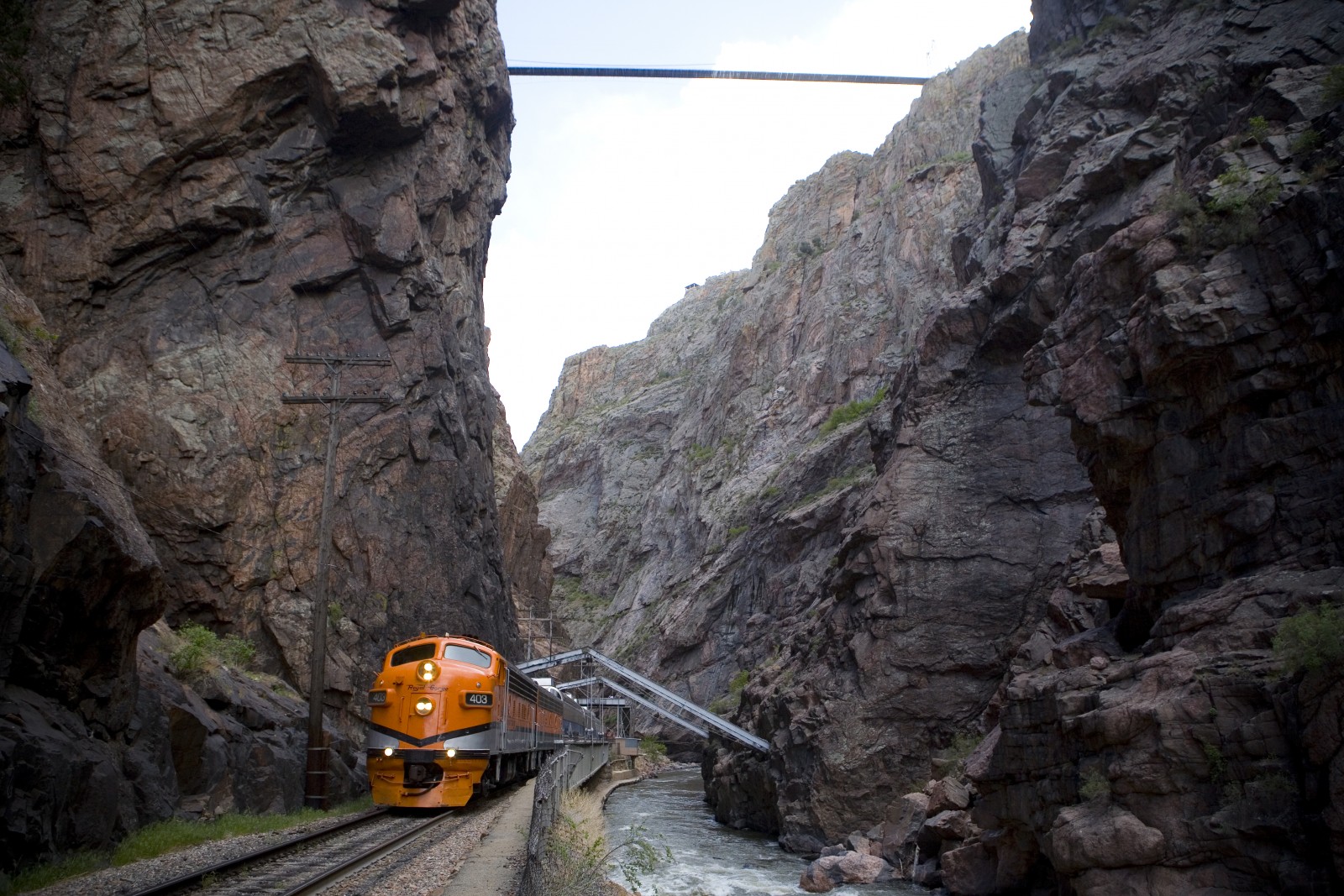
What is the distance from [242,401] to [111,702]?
15791 millimetres

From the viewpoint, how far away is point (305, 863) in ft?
35.6

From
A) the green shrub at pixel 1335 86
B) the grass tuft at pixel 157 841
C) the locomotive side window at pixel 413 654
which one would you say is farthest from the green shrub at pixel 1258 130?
the grass tuft at pixel 157 841

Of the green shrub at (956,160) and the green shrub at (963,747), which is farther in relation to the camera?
the green shrub at (956,160)

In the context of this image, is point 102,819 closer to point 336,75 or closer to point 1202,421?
point 1202,421

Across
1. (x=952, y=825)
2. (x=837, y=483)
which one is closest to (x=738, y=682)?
(x=837, y=483)

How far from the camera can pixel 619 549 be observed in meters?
94.9

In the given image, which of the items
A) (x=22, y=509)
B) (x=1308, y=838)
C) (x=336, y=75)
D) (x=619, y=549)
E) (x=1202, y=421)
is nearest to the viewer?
(x=1308, y=838)

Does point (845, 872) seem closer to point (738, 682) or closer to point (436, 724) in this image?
point (436, 724)

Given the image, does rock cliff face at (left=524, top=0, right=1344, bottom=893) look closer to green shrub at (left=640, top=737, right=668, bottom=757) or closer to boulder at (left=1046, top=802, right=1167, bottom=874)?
boulder at (left=1046, top=802, right=1167, bottom=874)

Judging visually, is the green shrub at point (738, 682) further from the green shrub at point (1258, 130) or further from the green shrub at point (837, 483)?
the green shrub at point (1258, 130)

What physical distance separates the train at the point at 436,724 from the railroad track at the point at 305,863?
1.43 metres

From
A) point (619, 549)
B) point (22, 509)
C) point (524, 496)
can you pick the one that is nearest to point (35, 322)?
point (22, 509)

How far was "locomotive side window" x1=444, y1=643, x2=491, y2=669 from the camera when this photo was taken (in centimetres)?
1817

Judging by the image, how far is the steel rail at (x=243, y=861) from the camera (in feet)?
28.0
